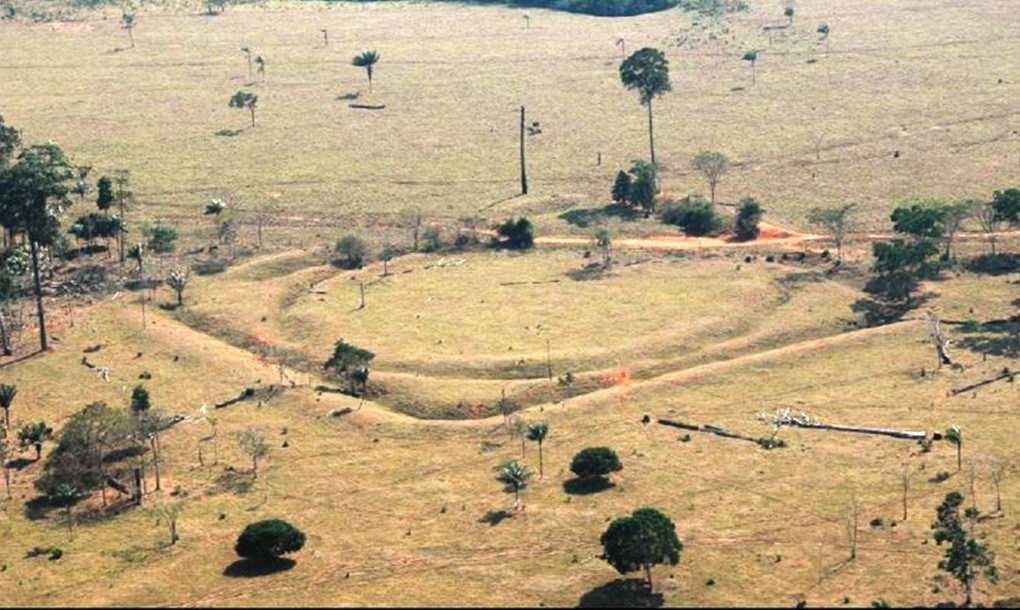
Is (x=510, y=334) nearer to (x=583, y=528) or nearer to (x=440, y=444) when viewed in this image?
(x=440, y=444)

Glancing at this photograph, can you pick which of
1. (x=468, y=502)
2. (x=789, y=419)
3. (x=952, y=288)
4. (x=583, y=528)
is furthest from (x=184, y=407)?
(x=952, y=288)

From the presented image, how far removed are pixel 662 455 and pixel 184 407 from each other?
51.3 meters

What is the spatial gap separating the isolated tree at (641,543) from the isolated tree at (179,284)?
85.3 meters

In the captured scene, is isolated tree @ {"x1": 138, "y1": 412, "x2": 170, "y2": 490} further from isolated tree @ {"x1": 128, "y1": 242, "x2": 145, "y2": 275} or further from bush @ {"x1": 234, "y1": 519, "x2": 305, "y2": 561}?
isolated tree @ {"x1": 128, "y1": 242, "x2": 145, "y2": 275}

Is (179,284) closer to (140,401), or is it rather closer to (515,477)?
(140,401)

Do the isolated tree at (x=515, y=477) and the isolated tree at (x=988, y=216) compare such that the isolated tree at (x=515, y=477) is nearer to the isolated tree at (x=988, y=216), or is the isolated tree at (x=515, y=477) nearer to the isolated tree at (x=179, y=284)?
the isolated tree at (x=179, y=284)

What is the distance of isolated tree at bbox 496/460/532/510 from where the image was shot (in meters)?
125

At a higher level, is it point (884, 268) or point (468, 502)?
point (884, 268)

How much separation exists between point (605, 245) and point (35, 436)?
86.3m

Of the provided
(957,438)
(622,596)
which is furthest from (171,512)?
(957,438)

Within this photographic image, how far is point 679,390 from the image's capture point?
148 metres

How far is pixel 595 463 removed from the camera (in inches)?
4978

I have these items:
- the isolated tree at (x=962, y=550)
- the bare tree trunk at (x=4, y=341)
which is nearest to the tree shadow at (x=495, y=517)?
the isolated tree at (x=962, y=550)

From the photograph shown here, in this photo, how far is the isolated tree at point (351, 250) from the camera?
623 ft
